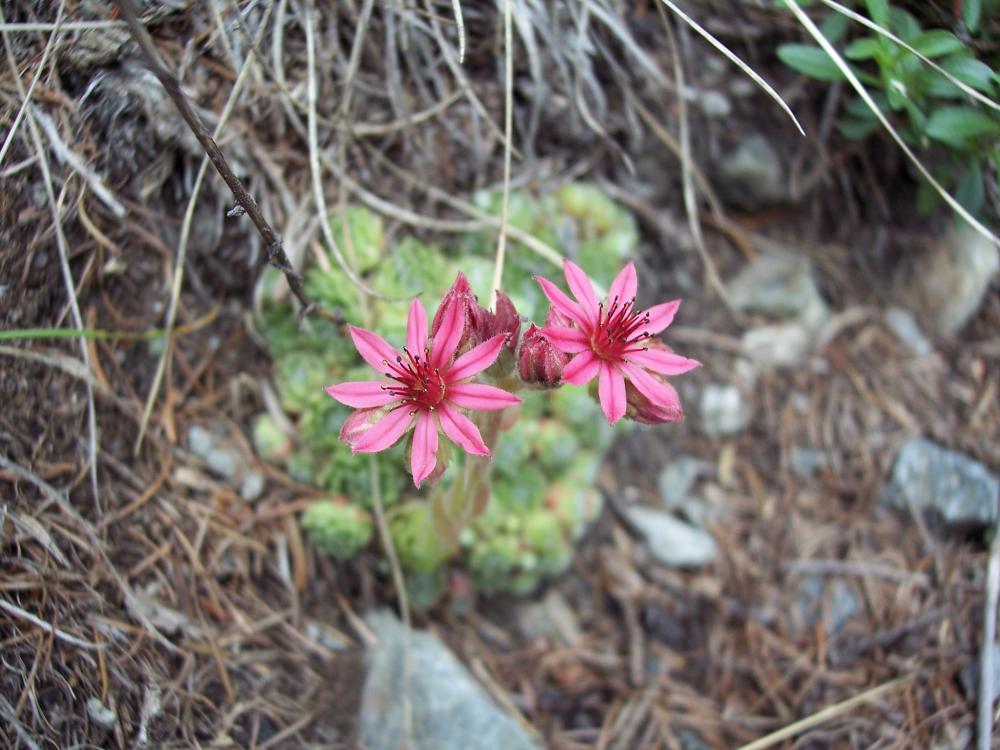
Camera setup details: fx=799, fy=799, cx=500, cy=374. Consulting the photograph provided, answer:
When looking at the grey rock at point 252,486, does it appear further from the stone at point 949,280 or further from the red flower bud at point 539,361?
the stone at point 949,280

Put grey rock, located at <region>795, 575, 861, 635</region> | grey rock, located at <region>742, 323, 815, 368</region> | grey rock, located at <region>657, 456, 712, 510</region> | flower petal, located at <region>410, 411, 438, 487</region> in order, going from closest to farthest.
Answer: flower petal, located at <region>410, 411, 438, 487</region> → grey rock, located at <region>795, 575, 861, 635</region> → grey rock, located at <region>657, 456, 712, 510</region> → grey rock, located at <region>742, 323, 815, 368</region>

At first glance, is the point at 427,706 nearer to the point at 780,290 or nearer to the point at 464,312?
the point at 464,312

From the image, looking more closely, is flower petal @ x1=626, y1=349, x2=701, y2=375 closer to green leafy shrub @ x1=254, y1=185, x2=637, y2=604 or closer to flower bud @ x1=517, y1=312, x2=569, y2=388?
flower bud @ x1=517, y1=312, x2=569, y2=388

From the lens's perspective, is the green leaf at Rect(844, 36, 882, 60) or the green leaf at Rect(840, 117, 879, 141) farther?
the green leaf at Rect(840, 117, 879, 141)

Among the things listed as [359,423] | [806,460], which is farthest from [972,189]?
[359,423]

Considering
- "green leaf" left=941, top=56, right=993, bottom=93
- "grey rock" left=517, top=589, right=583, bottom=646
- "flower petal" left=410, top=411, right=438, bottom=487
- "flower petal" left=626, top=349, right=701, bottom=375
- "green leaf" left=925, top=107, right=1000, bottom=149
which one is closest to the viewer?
"flower petal" left=410, top=411, right=438, bottom=487

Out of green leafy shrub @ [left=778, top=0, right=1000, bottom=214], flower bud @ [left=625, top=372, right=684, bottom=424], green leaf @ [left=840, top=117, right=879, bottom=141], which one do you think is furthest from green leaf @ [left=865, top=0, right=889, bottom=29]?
flower bud @ [left=625, top=372, right=684, bottom=424]

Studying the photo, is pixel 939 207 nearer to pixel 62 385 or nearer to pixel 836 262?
pixel 836 262
